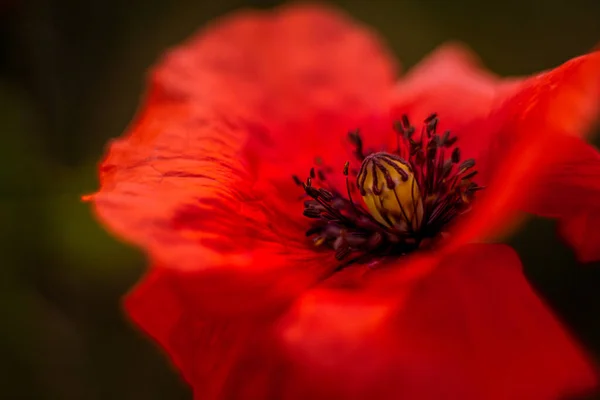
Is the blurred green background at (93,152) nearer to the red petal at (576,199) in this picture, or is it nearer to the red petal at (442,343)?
the red petal at (576,199)

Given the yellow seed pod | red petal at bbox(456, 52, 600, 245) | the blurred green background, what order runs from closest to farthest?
red petal at bbox(456, 52, 600, 245) → the yellow seed pod → the blurred green background

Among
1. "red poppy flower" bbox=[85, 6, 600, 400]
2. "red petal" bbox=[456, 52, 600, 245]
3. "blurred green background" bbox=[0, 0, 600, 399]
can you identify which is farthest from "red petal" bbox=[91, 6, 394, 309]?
"blurred green background" bbox=[0, 0, 600, 399]

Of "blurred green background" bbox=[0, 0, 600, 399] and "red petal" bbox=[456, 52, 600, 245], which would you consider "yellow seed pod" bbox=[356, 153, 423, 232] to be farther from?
"blurred green background" bbox=[0, 0, 600, 399]

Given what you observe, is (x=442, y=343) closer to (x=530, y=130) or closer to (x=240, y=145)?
(x=530, y=130)

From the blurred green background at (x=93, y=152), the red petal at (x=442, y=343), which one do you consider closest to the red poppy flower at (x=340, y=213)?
the red petal at (x=442, y=343)

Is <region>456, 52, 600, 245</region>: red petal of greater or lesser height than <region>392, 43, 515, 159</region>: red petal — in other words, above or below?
above

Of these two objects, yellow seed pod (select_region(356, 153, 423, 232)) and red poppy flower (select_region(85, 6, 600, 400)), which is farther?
yellow seed pod (select_region(356, 153, 423, 232))

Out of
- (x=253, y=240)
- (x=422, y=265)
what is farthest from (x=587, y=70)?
(x=253, y=240)

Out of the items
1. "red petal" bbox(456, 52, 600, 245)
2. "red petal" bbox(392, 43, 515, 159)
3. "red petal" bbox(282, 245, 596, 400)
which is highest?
"red petal" bbox(456, 52, 600, 245)

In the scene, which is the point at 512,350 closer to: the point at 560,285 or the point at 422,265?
the point at 422,265
